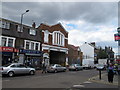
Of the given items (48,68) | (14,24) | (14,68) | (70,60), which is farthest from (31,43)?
(70,60)

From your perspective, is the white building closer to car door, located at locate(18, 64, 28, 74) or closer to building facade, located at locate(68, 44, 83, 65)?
building facade, located at locate(68, 44, 83, 65)

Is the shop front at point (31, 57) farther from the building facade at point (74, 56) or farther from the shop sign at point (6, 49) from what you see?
the building facade at point (74, 56)

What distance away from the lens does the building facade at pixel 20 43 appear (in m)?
25.4

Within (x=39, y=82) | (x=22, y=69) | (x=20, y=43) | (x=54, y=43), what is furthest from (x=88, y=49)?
(x=39, y=82)

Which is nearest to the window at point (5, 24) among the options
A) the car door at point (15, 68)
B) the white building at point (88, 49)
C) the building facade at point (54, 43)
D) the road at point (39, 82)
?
the building facade at point (54, 43)

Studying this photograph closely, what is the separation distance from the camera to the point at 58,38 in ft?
123

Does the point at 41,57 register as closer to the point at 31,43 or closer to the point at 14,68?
the point at 31,43

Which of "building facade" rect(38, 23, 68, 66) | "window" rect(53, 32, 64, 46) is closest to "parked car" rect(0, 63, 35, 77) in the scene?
"building facade" rect(38, 23, 68, 66)

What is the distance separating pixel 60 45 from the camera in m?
38.0

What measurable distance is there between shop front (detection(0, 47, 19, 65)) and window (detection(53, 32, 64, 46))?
12.3 meters

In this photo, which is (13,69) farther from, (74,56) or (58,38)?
(74,56)

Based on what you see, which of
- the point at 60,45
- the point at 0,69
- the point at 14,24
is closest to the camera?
the point at 0,69

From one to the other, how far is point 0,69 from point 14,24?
43.0 feet

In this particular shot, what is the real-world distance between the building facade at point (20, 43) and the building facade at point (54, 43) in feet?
5.49
